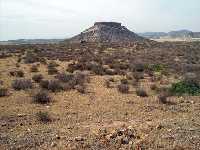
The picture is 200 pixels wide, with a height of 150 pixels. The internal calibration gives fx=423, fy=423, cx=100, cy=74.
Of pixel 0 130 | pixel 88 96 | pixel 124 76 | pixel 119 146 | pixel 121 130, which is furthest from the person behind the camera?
pixel 124 76

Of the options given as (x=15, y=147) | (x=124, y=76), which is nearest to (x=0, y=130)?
(x=15, y=147)

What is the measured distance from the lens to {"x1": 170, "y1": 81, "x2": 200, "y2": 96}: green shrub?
64.5 ft

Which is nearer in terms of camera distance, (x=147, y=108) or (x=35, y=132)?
(x=35, y=132)

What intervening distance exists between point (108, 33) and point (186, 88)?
114245 mm

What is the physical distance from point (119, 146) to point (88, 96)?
8793 millimetres

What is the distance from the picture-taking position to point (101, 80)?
2448 centimetres

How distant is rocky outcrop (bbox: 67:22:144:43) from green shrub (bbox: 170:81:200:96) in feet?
339

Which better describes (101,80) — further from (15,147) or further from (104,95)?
(15,147)

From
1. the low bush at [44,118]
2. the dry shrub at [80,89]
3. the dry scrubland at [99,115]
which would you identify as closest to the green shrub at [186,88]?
the dry scrubland at [99,115]

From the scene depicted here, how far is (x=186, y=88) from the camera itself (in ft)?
66.3

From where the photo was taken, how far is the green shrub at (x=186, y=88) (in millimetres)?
19672

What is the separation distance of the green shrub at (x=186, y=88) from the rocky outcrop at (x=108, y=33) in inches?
4065

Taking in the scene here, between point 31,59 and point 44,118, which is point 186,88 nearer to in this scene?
point 44,118

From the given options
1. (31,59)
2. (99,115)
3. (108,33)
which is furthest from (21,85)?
(108,33)
